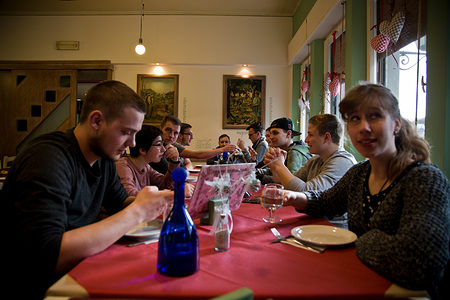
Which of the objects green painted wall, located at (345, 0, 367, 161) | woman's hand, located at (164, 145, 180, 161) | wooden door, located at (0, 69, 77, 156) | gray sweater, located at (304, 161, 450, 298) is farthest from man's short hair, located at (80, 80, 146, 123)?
wooden door, located at (0, 69, 77, 156)

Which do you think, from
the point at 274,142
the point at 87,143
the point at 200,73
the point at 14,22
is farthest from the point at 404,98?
the point at 14,22

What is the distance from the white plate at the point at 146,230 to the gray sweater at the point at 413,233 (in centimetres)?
72

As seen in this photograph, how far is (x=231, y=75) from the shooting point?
240 inches

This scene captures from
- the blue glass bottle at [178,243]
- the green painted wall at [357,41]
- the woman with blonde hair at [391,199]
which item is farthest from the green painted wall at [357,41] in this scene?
the blue glass bottle at [178,243]

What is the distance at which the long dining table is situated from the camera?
2.42ft

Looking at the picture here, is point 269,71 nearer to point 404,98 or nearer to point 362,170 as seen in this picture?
point 404,98

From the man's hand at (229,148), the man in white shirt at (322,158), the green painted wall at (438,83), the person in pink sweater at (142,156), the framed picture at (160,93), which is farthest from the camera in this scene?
the framed picture at (160,93)

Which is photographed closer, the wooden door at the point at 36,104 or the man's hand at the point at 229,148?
the man's hand at the point at 229,148

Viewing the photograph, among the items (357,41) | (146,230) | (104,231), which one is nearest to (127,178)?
(146,230)

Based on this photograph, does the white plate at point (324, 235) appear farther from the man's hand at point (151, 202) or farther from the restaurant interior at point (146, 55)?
the restaurant interior at point (146, 55)

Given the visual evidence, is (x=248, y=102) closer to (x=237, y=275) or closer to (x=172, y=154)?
(x=172, y=154)

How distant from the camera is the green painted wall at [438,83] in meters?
1.83

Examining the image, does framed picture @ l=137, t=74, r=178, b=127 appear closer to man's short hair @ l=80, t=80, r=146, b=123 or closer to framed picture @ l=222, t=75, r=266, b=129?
framed picture @ l=222, t=75, r=266, b=129

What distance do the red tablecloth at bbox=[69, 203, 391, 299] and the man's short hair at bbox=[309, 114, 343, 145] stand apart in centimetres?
130
